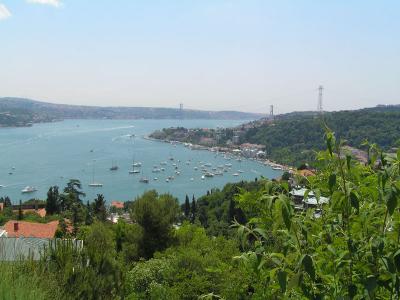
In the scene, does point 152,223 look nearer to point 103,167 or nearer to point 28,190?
point 28,190

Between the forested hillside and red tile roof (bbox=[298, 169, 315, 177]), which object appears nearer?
red tile roof (bbox=[298, 169, 315, 177])

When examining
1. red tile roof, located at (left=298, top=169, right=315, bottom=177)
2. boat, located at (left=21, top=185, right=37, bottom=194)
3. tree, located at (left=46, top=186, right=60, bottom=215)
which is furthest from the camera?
boat, located at (left=21, top=185, right=37, bottom=194)

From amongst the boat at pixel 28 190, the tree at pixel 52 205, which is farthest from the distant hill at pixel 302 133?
the tree at pixel 52 205

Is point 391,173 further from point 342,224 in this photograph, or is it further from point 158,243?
point 158,243

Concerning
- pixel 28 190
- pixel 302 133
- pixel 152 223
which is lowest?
pixel 28 190

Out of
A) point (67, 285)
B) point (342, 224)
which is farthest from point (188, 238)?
point (342, 224)

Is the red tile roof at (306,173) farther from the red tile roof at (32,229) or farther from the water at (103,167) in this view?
the water at (103,167)

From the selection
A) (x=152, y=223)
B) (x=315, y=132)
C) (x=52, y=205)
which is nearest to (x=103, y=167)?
(x=315, y=132)

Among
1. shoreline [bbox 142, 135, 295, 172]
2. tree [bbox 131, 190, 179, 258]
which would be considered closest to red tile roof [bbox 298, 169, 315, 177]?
tree [bbox 131, 190, 179, 258]

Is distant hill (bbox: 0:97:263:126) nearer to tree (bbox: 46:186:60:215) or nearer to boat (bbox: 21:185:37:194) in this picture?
boat (bbox: 21:185:37:194)
